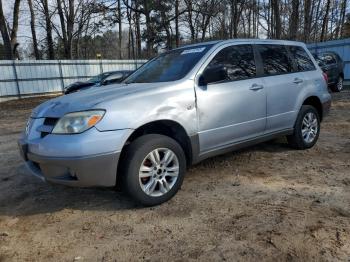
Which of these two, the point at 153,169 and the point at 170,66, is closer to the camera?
the point at 153,169

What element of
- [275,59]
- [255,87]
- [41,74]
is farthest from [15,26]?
[255,87]

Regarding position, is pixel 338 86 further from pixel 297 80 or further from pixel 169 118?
pixel 169 118

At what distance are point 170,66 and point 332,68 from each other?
1088 cm

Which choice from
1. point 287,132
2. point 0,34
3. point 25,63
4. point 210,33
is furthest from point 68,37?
point 287,132

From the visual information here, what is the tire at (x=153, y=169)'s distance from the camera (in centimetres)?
368

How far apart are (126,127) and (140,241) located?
1.08 meters

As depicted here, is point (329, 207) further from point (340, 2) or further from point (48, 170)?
point (340, 2)

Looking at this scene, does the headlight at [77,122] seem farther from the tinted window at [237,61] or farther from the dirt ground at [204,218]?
the tinted window at [237,61]

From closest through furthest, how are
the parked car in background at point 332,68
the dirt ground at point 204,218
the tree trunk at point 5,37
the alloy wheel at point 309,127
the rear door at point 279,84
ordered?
the dirt ground at point 204,218 < the rear door at point 279,84 < the alloy wheel at point 309,127 < the parked car in background at point 332,68 < the tree trunk at point 5,37

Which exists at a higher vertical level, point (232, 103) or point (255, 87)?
point (255, 87)

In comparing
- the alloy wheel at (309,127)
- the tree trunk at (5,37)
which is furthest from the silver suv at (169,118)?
the tree trunk at (5,37)

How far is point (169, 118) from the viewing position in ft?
13.0

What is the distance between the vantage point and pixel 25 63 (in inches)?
833

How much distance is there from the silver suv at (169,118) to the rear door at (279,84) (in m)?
0.01
